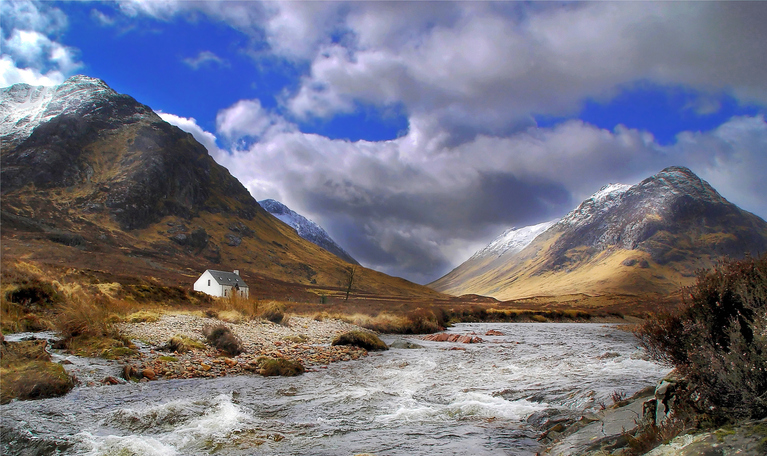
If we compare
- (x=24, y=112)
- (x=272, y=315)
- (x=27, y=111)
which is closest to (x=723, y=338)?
(x=272, y=315)

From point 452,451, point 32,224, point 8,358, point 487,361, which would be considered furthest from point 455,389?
point 32,224

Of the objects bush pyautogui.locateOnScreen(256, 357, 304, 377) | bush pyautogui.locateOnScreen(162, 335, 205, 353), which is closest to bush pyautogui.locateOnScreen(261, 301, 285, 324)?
bush pyautogui.locateOnScreen(162, 335, 205, 353)

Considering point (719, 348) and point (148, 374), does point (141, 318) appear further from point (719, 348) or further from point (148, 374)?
point (719, 348)

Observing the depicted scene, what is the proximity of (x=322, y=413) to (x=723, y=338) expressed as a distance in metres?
9.01

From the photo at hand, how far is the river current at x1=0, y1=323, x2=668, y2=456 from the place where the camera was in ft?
26.8

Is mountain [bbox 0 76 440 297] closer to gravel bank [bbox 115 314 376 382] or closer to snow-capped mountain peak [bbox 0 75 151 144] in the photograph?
snow-capped mountain peak [bbox 0 75 151 144]

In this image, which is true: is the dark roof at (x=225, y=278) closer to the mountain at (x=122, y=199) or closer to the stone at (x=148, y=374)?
the mountain at (x=122, y=199)

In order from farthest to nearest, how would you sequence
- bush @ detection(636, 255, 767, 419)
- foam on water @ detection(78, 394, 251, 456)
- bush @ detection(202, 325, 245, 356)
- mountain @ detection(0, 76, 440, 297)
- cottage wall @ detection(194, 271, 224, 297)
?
mountain @ detection(0, 76, 440, 297) → cottage wall @ detection(194, 271, 224, 297) → bush @ detection(202, 325, 245, 356) → foam on water @ detection(78, 394, 251, 456) → bush @ detection(636, 255, 767, 419)

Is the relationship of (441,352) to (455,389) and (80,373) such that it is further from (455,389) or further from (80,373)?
(80,373)

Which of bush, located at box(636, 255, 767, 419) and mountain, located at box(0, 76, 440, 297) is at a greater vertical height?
mountain, located at box(0, 76, 440, 297)

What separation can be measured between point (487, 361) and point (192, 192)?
203m

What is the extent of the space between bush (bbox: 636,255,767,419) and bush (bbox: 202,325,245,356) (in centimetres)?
1686

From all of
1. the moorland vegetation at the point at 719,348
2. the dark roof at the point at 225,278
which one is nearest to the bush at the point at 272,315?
the moorland vegetation at the point at 719,348

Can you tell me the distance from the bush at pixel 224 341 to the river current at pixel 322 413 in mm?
4132
